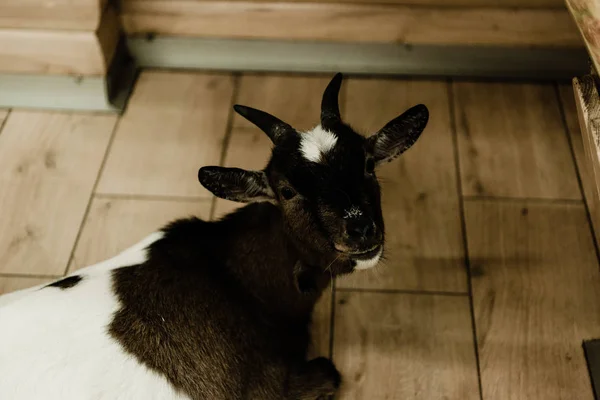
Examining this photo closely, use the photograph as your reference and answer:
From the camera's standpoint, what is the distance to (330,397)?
161 cm

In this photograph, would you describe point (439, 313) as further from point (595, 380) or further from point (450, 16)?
point (450, 16)

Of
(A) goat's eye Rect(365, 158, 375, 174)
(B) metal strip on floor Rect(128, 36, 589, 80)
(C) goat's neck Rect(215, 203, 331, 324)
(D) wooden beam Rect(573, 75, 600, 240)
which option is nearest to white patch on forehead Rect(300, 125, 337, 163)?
(A) goat's eye Rect(365, 158, 375, 174)

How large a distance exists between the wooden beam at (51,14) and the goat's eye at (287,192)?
1.14 meters

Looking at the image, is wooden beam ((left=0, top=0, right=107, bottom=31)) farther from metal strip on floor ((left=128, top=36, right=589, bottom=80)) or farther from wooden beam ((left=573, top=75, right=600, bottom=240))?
wooden beam ((left=573, top=75, right=600, bottom=240))

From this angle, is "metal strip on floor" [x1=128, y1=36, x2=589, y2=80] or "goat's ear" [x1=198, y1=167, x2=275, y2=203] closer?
"goat's ear" [x1=198, y1=167, x2=275, y2=203]

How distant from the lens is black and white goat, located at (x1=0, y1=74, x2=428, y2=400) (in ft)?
4.10

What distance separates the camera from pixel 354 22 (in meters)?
2.20

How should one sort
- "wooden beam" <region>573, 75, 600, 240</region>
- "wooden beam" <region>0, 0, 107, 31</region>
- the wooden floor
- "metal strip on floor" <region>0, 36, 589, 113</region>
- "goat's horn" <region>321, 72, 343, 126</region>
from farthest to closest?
1. "metal strip on floor" <region>0, 36, 589, 113</region>
2. "wooden beam" <region>0, 0, 107, 31</region>
3. the wooden floor
4. "goat's horn" <region>321, 72, 343, 126</region>
5. "wooden beam" <region>573, 75, 600, 240</region>

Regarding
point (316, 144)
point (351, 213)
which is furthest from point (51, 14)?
point (351, 213)

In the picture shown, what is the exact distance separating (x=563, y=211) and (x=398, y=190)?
0.51 meters

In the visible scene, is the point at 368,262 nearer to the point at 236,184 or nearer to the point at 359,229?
the point at 359,229

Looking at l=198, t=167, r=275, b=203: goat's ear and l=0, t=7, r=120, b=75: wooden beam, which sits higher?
l=0, t=7, r=120, b=75: wooden beam

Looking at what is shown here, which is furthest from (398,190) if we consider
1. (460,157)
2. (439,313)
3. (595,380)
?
(595,380)

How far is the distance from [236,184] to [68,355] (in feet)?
1.58
